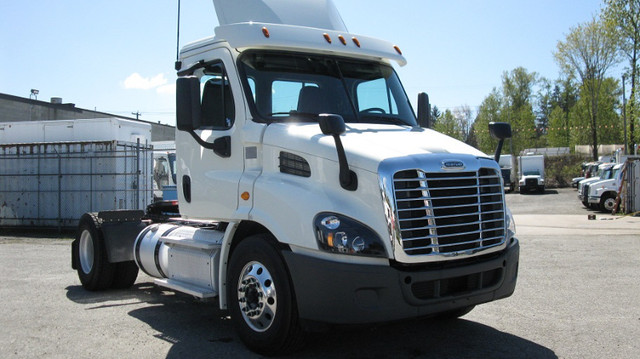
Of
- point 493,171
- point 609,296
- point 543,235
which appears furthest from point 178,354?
point 543,235

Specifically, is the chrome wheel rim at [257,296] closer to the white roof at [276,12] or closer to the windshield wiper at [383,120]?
the windshield wiper at [383,120]

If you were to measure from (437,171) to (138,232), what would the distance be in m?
5.20

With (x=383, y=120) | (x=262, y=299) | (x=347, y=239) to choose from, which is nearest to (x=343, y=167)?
(x=347, y=239)

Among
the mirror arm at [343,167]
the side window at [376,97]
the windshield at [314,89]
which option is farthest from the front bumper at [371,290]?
the side window at [376,97]

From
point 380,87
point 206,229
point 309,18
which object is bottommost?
point 206,229

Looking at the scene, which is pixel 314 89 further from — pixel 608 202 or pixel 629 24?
pixel 629 24

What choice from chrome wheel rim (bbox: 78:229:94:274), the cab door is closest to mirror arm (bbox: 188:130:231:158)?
the cab door

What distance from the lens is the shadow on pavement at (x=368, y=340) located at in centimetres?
531

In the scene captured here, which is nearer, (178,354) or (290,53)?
(178,354)

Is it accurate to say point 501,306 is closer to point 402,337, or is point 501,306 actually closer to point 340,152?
point 402,337

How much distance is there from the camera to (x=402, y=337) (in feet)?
19.2

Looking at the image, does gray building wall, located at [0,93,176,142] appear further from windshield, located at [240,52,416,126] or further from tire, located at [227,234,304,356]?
tire, located at [227,234,304,356]

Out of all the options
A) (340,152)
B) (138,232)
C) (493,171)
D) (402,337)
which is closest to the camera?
(340,152)

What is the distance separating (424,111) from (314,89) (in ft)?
5.24
